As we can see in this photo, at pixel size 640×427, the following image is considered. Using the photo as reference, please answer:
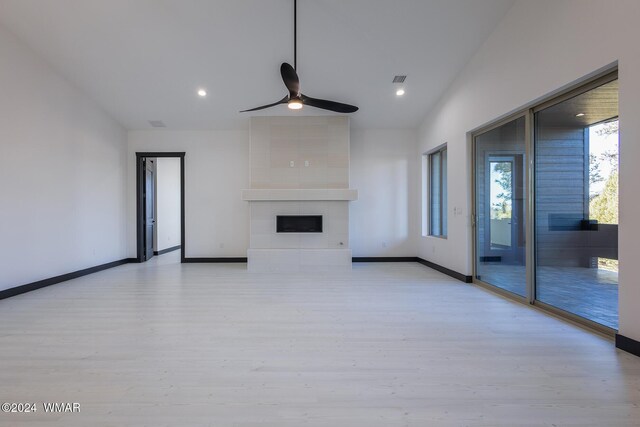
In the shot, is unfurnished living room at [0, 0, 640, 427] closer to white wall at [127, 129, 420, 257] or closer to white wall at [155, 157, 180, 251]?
white wall at [127, 129, 420, 257]

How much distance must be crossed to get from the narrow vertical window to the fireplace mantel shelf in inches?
69.9

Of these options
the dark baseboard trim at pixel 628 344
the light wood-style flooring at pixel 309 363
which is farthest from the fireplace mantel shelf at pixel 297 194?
the dark baseboard trim at pixel 628 344

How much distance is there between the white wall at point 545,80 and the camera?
2.60 m

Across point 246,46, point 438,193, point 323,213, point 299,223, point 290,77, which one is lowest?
point 299,223

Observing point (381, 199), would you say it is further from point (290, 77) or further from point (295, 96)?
point (290, 77)

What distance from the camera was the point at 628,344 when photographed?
259 cm

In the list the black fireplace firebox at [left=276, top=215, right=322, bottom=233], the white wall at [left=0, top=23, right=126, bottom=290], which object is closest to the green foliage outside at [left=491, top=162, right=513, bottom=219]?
the black fireplace firebox at [left=276, top=215, right=322, bottom=233]

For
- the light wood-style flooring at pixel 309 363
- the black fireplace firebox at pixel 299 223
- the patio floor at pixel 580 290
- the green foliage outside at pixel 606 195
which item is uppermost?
the green foliage outside at pixel 606 195

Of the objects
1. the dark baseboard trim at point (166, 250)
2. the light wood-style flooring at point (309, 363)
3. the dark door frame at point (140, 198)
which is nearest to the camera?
the light wood-style flooring at point (309, 363)

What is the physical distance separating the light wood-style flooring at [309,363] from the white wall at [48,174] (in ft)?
3.47

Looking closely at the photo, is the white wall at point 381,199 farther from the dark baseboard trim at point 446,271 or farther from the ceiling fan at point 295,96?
the ceiling fan at point 295,96

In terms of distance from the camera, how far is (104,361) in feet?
8.05

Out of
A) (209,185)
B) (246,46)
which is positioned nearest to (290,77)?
(246,46)

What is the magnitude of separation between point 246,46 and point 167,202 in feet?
19.8
